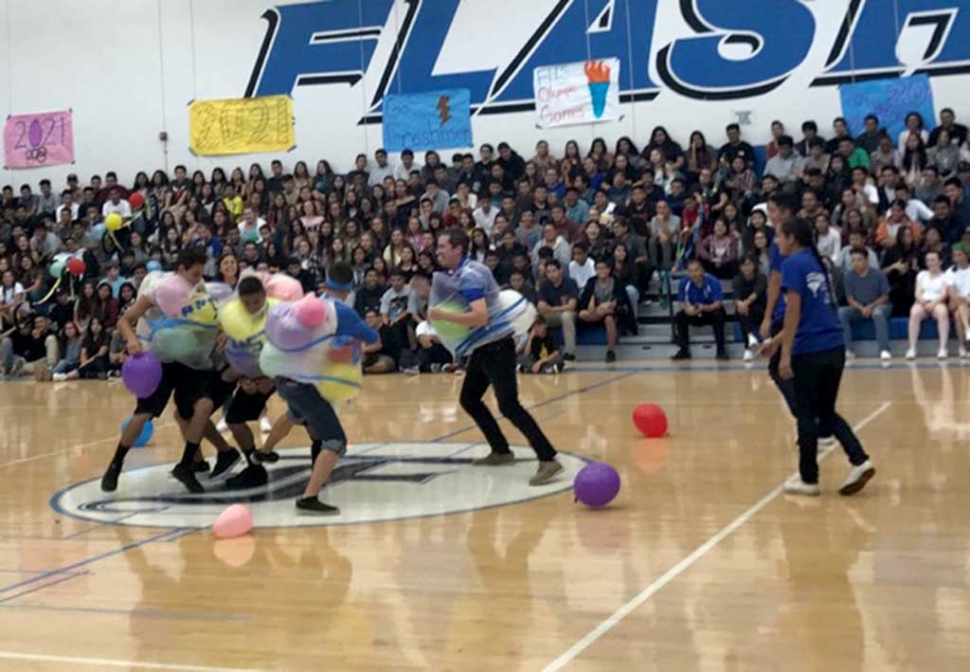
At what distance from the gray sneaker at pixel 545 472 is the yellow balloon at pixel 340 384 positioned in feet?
4.82

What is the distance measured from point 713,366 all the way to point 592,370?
1.57 m

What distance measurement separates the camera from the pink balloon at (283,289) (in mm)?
8586

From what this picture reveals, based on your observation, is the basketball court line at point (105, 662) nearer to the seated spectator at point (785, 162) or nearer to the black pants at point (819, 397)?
the black pants at point (819, 397)

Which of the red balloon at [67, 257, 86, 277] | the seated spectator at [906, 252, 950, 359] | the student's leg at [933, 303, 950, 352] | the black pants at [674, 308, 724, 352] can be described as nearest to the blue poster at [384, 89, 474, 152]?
the red balloon at [67, 257, 86, 277]

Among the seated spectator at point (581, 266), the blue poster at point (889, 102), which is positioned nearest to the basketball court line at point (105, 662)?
the seated spectator at point (581, 266)

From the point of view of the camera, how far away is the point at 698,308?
56.6 ft

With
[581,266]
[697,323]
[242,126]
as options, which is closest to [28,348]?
[242,126]

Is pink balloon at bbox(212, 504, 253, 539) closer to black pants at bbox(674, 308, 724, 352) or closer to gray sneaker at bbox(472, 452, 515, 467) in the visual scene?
gray sneaker at bbox(472, 452, 515, 467)

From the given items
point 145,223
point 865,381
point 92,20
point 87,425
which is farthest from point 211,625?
point 92,20

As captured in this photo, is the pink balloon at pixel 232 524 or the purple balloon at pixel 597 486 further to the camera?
the purple balloon at pixel 597 486

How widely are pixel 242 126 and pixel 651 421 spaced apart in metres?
16.1

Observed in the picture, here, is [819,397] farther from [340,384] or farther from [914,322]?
[914,322]

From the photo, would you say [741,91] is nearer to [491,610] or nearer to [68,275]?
[68,275]

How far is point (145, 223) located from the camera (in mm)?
23641
